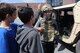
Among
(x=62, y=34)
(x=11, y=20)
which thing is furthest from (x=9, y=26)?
(x=62, y=34)

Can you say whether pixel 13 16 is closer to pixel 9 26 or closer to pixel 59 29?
pixel 9 26

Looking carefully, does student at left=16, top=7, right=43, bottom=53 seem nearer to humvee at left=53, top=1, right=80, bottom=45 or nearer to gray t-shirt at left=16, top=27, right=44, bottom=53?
gray t-shirt at left=16, top=27, right=44, bottom=53

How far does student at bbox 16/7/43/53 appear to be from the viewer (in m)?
3.47

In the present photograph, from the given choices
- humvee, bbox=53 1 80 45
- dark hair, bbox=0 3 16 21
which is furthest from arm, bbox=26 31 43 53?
humvee, bbox=53 1 80 45

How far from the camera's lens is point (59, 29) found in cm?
667

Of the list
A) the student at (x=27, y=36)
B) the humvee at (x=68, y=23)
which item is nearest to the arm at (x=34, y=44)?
the student at (x=27, y=36)

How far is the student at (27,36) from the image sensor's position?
11.4 feet

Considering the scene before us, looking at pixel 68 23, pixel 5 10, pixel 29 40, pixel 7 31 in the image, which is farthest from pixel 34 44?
pixel 68 23

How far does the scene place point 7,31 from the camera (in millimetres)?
3564

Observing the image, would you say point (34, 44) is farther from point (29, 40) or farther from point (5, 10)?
point (5, 10)

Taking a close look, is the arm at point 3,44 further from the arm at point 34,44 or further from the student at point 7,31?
the arm at point 34,44

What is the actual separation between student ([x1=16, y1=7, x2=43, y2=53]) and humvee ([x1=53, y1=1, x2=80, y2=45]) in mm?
2339

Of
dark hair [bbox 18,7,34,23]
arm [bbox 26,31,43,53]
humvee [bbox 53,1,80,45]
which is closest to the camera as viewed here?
arm [bbox 26,31,43,53]

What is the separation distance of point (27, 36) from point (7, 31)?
242 mm
